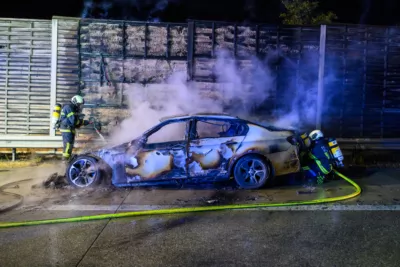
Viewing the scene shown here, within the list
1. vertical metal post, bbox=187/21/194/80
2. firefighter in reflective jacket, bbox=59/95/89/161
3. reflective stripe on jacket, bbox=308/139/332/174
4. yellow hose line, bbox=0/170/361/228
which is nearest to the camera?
yellow hose line, bbox=0/170/361/228

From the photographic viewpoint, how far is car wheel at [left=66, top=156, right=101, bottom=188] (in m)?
6.62

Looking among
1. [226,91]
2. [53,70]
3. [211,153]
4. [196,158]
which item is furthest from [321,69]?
[53,70]

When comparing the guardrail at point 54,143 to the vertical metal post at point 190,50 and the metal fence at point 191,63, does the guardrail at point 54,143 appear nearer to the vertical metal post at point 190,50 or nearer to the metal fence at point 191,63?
the metal fence at point 191,63

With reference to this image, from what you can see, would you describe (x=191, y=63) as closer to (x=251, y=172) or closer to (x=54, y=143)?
(x=54, y=143)

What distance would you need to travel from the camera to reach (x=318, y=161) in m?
7.14

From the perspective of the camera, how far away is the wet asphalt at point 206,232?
3.87 meters

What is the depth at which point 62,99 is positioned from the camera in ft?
32.8

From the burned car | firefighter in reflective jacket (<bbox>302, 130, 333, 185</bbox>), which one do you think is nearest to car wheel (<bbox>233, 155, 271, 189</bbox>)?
the burned car

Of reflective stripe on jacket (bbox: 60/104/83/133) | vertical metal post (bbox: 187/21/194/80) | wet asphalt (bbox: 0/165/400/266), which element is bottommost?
wet asphalt (bbox: 0/165/400/266)

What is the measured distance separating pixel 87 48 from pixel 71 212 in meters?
5.83

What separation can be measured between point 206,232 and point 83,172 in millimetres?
3035

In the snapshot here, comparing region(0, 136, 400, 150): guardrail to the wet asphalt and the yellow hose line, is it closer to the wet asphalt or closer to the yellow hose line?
the wet asphalt

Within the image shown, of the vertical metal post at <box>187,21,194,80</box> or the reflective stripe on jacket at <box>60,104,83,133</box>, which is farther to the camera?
the vertical metal post at <box>187,21,194,80</box>

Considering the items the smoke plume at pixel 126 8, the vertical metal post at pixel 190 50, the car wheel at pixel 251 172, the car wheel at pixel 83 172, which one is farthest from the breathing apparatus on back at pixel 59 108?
the smoke plume at pixel 126 8
